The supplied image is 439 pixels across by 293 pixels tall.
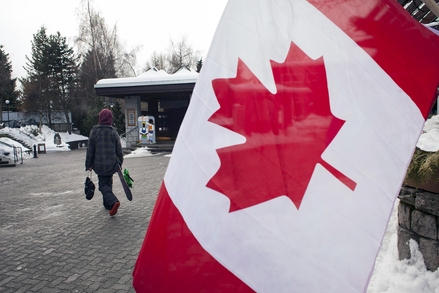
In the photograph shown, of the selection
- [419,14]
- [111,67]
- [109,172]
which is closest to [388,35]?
[419,14]

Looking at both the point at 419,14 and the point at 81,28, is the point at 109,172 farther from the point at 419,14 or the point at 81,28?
the point at 81,28

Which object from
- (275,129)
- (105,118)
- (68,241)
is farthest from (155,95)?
(275,129)

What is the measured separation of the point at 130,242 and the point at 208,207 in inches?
133

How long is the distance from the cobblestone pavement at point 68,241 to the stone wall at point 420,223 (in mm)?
2616

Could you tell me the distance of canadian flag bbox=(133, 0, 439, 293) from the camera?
1479 millimetres

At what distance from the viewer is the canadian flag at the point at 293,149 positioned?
4.85 ft

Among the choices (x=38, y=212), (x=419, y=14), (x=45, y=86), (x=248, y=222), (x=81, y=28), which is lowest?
(x=38, y=212)

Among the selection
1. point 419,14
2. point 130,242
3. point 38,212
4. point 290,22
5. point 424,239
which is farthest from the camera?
point 38,212

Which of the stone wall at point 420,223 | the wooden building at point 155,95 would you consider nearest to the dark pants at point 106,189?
the stone wall at point 420,223

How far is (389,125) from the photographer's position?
5.05 ft

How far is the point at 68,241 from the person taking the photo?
4738 mm

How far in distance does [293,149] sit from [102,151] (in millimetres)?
4693

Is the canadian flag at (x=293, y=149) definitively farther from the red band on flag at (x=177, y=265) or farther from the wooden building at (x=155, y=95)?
the wooden building at (x=155, y=95)

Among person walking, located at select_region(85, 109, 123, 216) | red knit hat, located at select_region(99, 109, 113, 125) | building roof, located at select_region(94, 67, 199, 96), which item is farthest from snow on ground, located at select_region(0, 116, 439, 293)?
building roof, located at select_region(94, 67, 199, 96)
